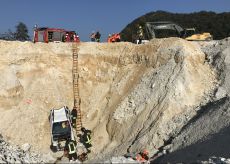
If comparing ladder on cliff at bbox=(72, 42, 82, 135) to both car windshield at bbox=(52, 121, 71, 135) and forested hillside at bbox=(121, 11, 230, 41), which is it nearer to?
car windshield at bbox=(52, 121, 71, 135)

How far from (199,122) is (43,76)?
39.8 feet

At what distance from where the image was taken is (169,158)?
21375 millimetres

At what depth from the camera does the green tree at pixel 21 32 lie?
41228mm

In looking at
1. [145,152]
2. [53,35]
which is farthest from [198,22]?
[145,152]

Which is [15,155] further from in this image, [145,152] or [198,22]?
[198,22]

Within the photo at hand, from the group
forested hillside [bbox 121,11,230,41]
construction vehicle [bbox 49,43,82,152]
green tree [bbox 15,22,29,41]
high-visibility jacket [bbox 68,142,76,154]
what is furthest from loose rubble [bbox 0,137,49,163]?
forested hillside [bbox 121,11,230,41]

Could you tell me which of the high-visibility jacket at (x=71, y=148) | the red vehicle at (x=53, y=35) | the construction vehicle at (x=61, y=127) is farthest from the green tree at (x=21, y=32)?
the high-visibility jacket at (x=71, y=148)

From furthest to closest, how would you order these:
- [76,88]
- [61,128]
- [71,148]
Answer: [76,88], [61,128], [71,148]

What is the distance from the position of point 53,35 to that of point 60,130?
32.5 ft

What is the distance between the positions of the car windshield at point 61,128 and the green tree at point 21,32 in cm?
1608

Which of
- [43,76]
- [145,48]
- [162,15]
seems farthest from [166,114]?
[162,15]

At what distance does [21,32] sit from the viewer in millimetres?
41750

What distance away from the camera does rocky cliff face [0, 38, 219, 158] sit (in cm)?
2598

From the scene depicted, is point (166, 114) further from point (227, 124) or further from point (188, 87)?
point (227, 124)
